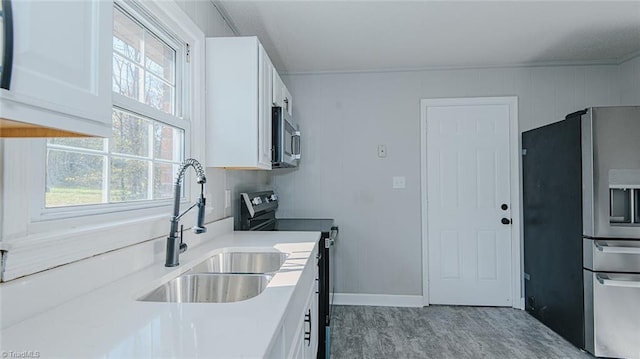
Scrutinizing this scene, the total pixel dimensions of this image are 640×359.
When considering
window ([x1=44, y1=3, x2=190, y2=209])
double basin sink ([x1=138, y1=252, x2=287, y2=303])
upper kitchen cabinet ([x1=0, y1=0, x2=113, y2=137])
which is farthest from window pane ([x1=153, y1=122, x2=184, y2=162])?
upper kitchen cabinet ([x1=0, y1=0, x2=113, y2=137])

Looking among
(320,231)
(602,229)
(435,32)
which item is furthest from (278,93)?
(602,229)

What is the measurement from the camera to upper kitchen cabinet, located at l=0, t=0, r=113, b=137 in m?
0.53

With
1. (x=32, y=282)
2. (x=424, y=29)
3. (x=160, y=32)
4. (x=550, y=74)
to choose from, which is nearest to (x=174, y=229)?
(x=32, y=282)

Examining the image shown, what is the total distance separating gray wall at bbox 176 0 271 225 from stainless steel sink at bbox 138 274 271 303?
761 mm

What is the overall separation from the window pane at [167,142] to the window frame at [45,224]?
0.10 meters

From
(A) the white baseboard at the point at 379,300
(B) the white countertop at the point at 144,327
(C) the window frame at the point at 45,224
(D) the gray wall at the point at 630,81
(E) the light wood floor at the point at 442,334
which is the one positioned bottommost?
(E) the light wood floor at the point at 442,334

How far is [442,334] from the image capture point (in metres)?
2.66

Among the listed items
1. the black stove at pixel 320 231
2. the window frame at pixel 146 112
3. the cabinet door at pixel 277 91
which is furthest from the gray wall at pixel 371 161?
the window frame at pixel 146 112

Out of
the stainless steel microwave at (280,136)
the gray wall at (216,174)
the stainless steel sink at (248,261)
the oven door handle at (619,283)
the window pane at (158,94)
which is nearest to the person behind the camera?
the window pane at (158,94)

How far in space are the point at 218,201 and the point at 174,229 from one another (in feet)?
2.64

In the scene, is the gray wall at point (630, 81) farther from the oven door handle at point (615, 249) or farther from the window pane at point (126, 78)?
the window pane at point (126, 78)

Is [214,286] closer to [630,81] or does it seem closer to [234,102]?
[234,102]

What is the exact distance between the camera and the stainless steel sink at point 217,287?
1.28 metres

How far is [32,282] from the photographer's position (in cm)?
85
